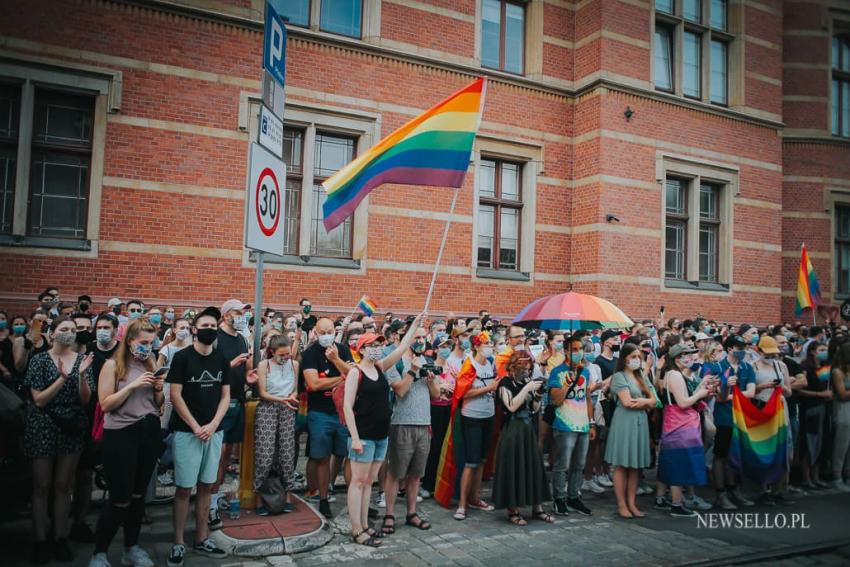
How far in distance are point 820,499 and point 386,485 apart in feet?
18.6

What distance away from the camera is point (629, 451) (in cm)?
656

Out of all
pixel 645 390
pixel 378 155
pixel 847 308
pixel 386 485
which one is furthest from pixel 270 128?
pixel 847 308

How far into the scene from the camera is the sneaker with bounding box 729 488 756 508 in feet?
23.7

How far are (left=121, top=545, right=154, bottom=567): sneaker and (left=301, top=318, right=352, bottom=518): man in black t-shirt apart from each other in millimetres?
1792

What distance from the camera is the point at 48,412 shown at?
4.87 metres

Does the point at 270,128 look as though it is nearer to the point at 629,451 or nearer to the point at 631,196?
the point at 629,451

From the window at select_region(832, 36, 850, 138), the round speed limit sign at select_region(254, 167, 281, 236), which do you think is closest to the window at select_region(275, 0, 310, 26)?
the round speed limit sign at select_region(254, 167, 281, 236)

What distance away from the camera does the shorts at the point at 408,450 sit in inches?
232

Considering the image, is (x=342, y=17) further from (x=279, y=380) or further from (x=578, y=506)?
(x=578, y=506)

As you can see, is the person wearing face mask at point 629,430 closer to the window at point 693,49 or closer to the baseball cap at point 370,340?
the baseball cap at point 370,340

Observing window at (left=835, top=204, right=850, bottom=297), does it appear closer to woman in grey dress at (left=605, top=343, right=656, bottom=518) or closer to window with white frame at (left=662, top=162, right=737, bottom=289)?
window with white frame at (left=662, top=162, right=737, bottom=289)

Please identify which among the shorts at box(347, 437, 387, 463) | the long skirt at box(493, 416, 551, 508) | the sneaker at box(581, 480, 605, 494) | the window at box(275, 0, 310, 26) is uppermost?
the window at box(275, 0, 310, 26)

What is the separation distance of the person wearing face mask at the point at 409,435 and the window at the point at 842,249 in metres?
17.1

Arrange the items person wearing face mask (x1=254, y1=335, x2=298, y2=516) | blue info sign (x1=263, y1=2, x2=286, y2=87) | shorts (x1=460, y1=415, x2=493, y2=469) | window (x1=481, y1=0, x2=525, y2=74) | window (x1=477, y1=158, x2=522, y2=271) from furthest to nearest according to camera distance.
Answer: window (x1=481, y1=0, x2=525, y2=74)
window (x1=477, y1=158, x2=522, y2=271)
shorts (x1=460, y1=415, x2=493, y2=469)
person wearing face mask (x1=254, y1=335, x2=298, y2=516)
blue info sign (x1=263, y1=2, x2=286, y2=87)
